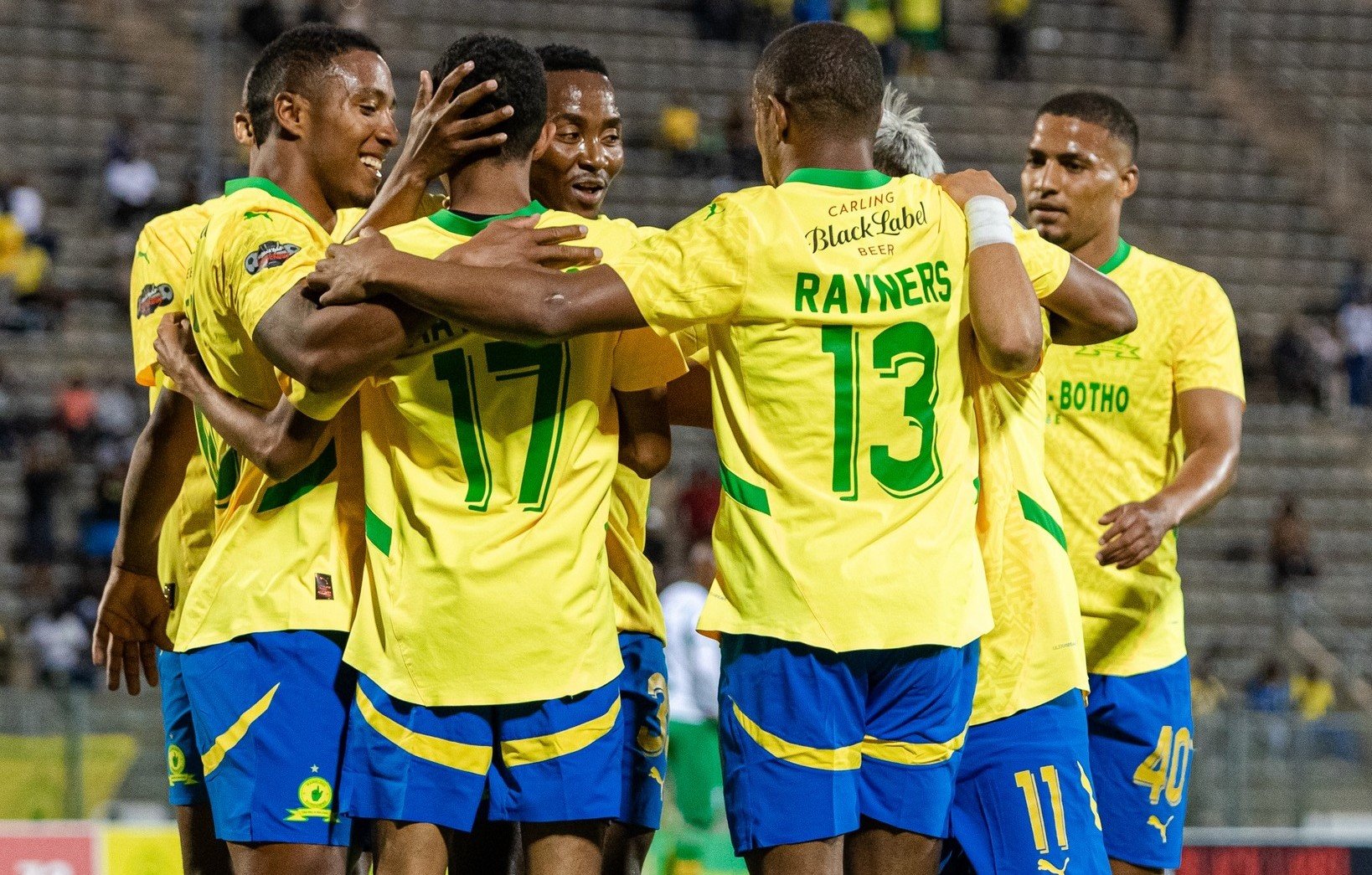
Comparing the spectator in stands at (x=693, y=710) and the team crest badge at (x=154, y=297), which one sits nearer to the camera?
the team crest badge at (x=154, y=297)

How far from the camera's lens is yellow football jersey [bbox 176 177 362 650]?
435cm

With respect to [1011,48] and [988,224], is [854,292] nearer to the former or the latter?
[988,224]

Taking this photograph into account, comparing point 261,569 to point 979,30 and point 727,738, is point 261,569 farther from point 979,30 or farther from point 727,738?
point 979,30

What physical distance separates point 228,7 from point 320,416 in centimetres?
1774

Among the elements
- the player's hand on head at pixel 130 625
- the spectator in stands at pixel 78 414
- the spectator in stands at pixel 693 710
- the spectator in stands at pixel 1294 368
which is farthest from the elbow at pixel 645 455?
the spectator in stands at pixel 1294 368

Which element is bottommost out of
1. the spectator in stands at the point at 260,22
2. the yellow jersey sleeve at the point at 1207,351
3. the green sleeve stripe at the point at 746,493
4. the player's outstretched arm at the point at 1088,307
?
the green sleeve stripe at the point at 746,493

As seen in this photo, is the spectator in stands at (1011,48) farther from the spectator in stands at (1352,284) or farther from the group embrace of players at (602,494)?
the group embrace of players at (602,494)

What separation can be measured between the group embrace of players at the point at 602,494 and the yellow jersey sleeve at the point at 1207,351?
1111 mm

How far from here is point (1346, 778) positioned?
420 inches

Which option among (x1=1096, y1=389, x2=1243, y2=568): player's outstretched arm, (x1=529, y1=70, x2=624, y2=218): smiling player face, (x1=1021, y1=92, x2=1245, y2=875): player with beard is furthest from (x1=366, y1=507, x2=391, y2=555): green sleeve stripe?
(x1=1021, y1=92, x2=1245, y2=875): player with beard

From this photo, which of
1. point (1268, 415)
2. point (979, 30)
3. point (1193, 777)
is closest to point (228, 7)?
point (979, 30)

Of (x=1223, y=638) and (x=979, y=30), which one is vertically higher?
(x=979, y=30)

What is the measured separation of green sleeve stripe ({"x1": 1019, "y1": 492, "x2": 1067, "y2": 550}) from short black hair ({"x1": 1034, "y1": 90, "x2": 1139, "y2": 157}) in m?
1.71

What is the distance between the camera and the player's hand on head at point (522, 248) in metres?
4.03
